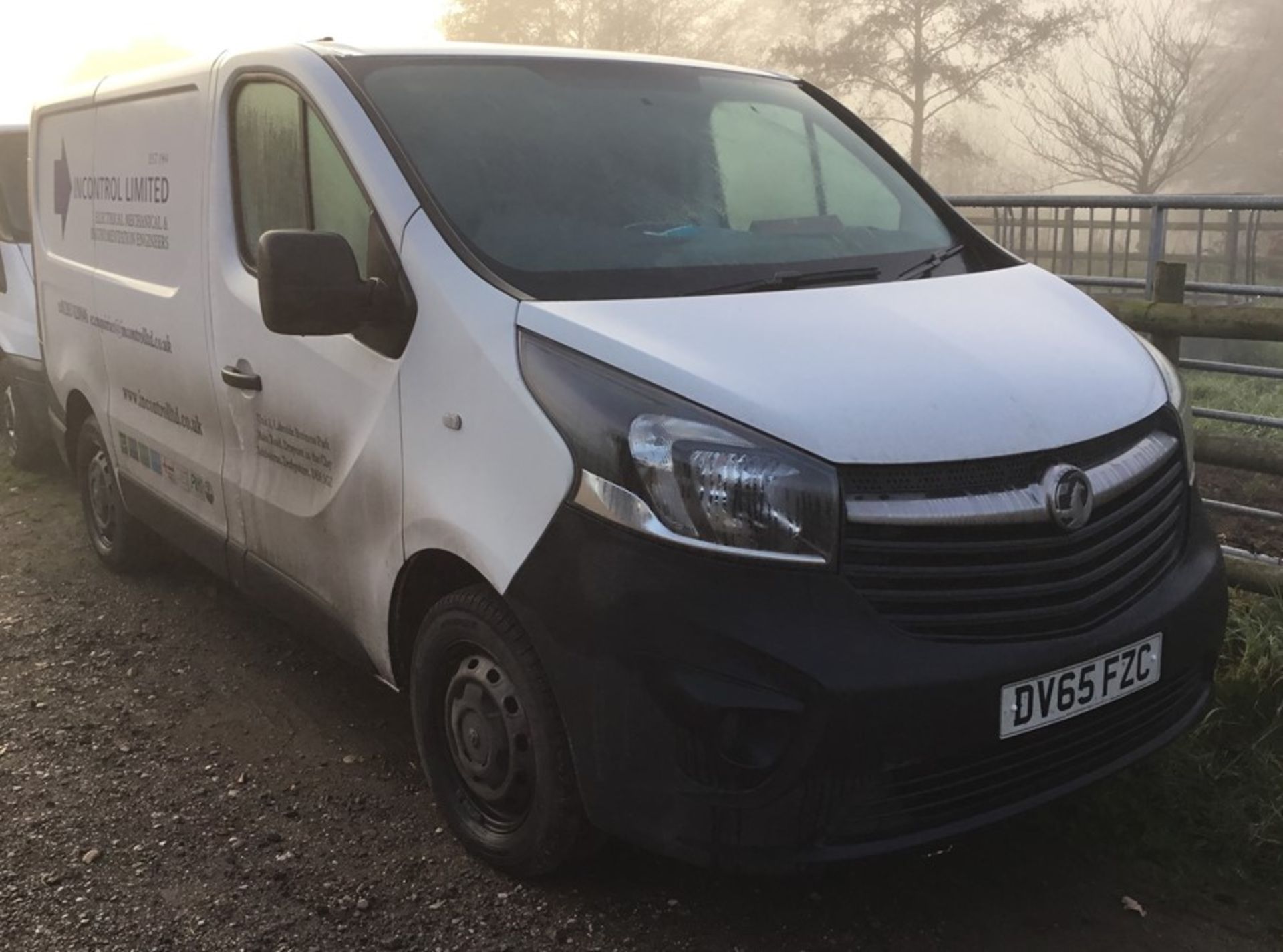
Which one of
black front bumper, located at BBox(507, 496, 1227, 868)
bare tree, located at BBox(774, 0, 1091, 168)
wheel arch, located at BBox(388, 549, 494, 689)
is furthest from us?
bare tree, located at BBox(774, 0, 1091, 168)

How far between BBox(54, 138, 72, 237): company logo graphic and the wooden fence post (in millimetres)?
4377

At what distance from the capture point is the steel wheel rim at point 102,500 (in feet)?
17.9

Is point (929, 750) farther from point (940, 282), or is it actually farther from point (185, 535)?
point (185, 535)

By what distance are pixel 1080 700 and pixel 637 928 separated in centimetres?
108

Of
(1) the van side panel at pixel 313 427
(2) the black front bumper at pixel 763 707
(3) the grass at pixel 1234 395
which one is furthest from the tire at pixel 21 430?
(3) the grass at pixel 1234 395

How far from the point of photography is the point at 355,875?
127 inches

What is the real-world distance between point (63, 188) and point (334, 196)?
102 inches

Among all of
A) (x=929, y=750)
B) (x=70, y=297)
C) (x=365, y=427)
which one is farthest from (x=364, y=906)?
(x=70, y=297)

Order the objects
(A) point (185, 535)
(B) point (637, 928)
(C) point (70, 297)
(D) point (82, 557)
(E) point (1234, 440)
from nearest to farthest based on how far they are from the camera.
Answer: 1. (B) point (637, 928)
2. (A) point (185, 535)
3. (E) point (1234, 440)
4. (C) point (70, 297)
5. (D) point (82, 557)

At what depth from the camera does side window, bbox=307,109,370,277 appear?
3.30 m

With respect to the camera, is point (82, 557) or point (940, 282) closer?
point (940, 282)

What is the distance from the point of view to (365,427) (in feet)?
10.7

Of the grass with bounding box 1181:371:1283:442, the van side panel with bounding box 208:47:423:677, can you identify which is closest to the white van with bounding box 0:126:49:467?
the van side panel with bounding box 208:47:423:677

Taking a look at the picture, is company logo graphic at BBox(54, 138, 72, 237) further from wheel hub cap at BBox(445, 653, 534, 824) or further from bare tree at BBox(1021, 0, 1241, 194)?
bare tree at BBox(1021, 0, 1241, 194)
